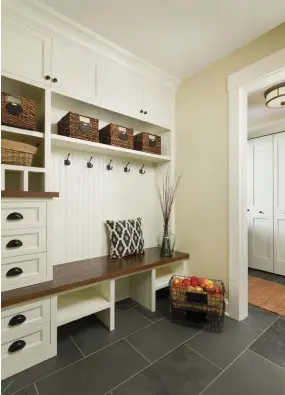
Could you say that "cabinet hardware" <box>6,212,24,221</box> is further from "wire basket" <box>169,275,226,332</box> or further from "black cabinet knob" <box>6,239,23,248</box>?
"wire basket" <box>169,275,226,332</box>

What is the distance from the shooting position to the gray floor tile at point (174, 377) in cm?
135

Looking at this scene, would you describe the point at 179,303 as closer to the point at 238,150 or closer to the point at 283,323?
the point at 283,323

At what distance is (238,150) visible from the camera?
6.68 feet

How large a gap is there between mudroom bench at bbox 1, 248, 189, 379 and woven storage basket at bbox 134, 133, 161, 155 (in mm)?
1085

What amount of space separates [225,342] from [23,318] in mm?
1446

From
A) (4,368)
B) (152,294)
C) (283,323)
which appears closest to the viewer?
(4,368)

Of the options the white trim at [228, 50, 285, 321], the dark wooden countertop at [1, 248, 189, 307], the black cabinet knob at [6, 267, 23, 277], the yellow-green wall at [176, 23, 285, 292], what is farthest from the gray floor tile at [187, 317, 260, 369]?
the black cabinet knob at [6, 267, 23, 277]

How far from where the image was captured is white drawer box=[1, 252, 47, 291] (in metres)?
1.49

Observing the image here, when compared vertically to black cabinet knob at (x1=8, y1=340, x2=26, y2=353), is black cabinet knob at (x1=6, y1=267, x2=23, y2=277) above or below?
above

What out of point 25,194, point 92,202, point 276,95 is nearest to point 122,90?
point 92,202

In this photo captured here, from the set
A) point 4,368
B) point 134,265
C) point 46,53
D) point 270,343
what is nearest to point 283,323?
point 270,343

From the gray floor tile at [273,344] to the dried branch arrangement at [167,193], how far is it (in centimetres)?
131

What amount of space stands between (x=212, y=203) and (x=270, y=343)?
1.20 meters

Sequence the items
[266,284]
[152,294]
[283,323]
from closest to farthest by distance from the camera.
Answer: [283,323] → [152,294] → [266,284]
